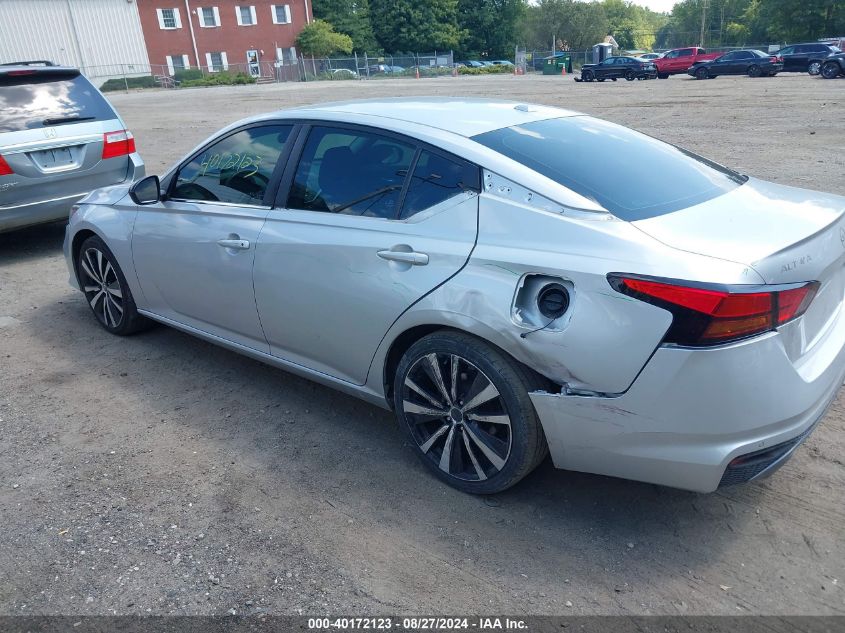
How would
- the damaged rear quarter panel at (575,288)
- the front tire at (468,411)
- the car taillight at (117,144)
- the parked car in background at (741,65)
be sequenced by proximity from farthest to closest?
the parked car in background at (741,65)
the car taillight at (117,144)
the front tire at (468,411)
the damaged rear quarter panel at (575,288)

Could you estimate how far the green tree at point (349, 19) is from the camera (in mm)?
72500

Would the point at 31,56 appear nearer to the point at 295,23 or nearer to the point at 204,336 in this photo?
the point at 295,23

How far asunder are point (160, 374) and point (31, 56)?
55.5m

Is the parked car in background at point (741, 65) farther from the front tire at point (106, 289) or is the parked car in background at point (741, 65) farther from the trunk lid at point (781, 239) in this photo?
the front tire at point (106, 289)

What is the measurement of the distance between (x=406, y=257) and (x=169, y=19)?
64059 millimetres

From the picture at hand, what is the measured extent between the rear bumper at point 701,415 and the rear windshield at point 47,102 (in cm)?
619

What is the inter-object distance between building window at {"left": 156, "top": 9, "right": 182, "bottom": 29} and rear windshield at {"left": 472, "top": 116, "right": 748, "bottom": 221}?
63.0m

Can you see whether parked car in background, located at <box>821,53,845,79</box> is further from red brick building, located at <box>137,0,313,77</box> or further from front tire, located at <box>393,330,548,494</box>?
red brick building, located at <box>137,0,313,77</box>

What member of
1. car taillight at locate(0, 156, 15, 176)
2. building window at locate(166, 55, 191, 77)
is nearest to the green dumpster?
building window at locate(166, 55, 191, 77)

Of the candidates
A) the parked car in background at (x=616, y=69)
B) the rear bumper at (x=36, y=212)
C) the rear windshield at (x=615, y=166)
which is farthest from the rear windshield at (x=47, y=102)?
the parked car in background at (x=616, y=69)

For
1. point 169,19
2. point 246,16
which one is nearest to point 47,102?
point 169,19

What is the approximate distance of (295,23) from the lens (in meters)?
66.6

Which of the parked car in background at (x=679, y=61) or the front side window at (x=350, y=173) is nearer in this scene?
the front side window at (x=350, y=173)

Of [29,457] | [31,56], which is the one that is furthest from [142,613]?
[31,56]
